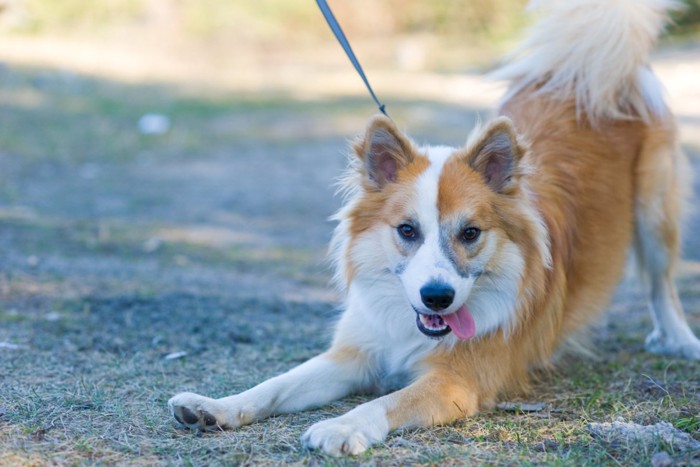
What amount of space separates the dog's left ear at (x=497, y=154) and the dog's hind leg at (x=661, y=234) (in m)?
1.36

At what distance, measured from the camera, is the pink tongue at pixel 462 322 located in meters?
3.49

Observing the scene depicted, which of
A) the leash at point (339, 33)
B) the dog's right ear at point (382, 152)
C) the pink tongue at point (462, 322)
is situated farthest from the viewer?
the leash at point (339, 33)

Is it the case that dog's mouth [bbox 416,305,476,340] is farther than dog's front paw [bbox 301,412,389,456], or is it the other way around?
dog's mouth [bbox 416,305,476,340]

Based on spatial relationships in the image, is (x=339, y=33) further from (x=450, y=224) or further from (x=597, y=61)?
(x=597, y=61)

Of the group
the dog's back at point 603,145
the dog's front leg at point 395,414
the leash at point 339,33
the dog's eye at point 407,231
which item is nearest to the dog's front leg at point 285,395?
the dog's front leg at point 395,414

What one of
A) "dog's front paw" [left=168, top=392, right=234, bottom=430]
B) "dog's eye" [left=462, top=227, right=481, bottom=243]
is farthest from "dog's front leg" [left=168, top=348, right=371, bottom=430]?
"dog's eye" [left=462, top=227, right=481, bottom=243]

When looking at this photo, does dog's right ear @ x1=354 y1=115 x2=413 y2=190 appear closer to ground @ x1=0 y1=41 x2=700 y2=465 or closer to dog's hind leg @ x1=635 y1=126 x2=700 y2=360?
ground @ x1=0 y1=41 x2=700 y2=465

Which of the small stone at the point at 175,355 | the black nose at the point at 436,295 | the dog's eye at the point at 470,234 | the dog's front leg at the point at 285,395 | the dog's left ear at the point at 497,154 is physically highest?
the dog's left ear at the point at 497,154

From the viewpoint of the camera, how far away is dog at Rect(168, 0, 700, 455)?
3.38 meters

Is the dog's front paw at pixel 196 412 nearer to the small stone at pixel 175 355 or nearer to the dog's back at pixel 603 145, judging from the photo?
the small stone at pixel 175 355

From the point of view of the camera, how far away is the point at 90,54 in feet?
55.8

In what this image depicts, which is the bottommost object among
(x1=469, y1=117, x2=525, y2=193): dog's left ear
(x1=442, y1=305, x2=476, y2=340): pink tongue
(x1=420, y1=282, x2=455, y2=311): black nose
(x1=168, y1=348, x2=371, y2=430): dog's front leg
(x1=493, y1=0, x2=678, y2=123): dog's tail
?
(x1=168, y1=348, x2=371, y2=430): dog's front leg

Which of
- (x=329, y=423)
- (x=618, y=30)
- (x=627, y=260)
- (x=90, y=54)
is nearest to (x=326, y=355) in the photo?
(x=329, y=423)

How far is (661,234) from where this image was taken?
475cm
